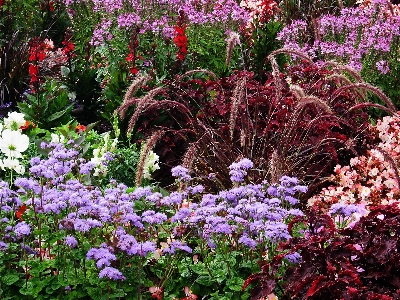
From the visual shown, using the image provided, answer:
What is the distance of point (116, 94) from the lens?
5.88 meters

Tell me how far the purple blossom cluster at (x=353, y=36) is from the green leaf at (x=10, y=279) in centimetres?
436

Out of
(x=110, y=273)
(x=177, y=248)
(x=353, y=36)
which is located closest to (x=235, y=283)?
(x=177, y=248)

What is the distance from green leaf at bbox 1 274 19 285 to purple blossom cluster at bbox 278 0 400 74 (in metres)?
4.36

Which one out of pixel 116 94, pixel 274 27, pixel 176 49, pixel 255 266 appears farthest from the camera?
pixel 274 27

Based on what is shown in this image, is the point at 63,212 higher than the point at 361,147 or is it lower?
higher

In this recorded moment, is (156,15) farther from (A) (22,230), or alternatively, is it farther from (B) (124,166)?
(A) (22,230)

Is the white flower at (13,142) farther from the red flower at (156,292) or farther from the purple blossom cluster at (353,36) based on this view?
the purple blossom cluster at (353,36)

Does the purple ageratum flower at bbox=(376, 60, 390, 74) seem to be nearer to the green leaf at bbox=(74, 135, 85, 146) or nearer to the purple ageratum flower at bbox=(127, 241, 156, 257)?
the green leaf at bbox=(74, 135, 85, 146)

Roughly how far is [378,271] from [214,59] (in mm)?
4599

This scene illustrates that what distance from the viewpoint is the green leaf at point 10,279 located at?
9.82 ft

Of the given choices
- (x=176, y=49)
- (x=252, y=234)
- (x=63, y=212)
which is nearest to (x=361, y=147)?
(x=176, y=49)

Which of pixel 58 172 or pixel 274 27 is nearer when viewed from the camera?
pixel 58 172

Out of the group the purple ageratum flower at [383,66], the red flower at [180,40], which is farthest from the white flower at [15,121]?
the purple ageratum flower at [383,66]

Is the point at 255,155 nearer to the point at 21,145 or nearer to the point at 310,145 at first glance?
the point at 310,145
